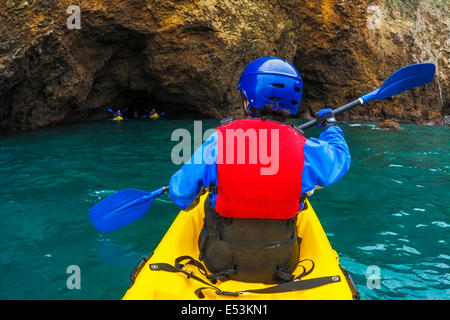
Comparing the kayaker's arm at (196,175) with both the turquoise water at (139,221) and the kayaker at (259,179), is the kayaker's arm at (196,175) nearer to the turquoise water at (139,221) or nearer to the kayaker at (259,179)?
the kayaker at (259,179)

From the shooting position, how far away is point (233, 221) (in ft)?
5.18

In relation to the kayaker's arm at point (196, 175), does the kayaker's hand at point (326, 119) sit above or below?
above

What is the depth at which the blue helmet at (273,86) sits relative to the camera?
1.65 m

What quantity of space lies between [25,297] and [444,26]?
17361mm

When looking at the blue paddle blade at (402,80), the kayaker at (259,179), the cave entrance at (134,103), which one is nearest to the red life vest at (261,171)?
the kayaker at (259,179)

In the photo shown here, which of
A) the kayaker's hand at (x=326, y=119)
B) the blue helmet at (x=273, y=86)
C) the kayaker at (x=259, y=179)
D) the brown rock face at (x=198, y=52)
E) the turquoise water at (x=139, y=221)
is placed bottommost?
the turquoise water at (x=139, y=221)

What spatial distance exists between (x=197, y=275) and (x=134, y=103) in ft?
38.5

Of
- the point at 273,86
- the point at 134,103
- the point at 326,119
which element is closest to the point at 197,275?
the point at 273,86

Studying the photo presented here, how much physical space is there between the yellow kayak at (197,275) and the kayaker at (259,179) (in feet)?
0.32

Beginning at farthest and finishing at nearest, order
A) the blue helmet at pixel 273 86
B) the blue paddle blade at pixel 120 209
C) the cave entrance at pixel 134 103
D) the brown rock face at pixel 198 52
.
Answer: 1. the cave entrance at pixel 134 103
2. the brown rock face at pixel 198 52
3. the blue paddle blade at pixel 120 209
4. the blue helmet at pixel 273 86

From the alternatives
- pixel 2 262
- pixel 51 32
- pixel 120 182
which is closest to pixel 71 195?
pixel 120 182

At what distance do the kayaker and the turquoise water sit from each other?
1002 millimetres

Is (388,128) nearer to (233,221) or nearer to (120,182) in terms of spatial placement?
(120,182)

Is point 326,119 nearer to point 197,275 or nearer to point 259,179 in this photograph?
point 259,179
